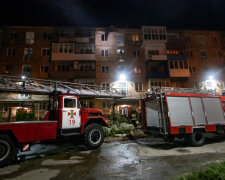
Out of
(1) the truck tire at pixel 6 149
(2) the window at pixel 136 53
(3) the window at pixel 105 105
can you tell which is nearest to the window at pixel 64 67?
(3) the window at pixel 105 105

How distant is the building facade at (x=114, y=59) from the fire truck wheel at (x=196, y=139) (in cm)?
1474

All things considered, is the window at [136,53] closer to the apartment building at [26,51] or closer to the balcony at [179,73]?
the balcony at [179,73]

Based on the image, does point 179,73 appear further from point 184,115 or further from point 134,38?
point 184,115

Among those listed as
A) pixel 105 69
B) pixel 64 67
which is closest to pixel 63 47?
pixel 64 67

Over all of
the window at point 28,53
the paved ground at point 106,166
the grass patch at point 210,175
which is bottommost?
the paved ground at point 106,166

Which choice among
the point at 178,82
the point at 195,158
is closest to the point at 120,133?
the point at 195,158

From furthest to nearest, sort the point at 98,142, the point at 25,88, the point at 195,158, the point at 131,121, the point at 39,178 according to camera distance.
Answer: the point at 131,121 < the point at 25,88 < the point at 98,142 < the point at 195,158 < the point at 39,178

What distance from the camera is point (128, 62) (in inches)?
1010

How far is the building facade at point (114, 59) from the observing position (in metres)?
23.6

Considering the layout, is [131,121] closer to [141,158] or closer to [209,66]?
[141,158]

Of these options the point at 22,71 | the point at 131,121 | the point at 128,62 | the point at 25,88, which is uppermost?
the point at 128,62

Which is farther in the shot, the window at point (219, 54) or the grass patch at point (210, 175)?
the window at point (219, 54)

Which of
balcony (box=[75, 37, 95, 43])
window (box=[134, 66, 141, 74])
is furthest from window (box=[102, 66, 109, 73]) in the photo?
balcony (box=[75, 37, 95, 43])

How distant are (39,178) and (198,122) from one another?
29.5ft
